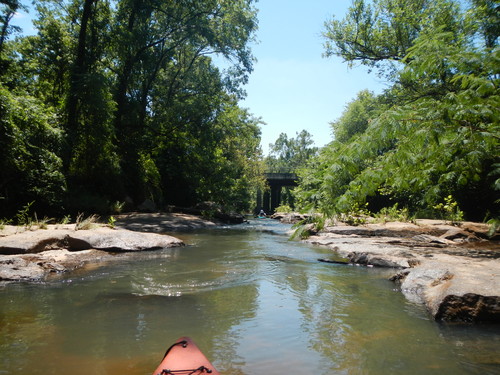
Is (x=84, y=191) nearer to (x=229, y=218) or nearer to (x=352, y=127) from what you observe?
(x=229, y=218)

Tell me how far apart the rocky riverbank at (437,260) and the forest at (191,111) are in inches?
57.1

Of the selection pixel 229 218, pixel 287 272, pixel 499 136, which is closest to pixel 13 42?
pixel 229 218

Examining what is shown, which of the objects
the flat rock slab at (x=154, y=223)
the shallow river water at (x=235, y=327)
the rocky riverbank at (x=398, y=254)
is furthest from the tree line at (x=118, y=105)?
the shallow river water at (x=235, y=327)

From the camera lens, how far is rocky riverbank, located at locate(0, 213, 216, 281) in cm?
615

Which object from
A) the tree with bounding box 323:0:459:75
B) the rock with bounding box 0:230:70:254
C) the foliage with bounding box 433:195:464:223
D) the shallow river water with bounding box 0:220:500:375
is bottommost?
the shallow river water with bounding box 0:220:500:375

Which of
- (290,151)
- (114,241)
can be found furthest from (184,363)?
(290,151)

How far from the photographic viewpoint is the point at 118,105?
66.3ft

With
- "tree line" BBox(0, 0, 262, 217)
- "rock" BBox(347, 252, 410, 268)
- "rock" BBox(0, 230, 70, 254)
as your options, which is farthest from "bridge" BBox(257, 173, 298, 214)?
Answer: "rock" BBox(0, 230, 70, 254)

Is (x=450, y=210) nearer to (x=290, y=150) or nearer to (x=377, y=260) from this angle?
(x=377, y=260)

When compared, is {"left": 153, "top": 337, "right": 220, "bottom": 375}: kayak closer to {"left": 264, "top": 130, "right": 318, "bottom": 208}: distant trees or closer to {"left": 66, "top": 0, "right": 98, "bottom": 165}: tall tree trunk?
{"left": 66, "top": 0, "right": 98, "bottom": 165}: tall tree trunk

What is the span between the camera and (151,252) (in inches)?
359

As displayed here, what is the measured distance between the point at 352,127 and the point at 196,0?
25.7m

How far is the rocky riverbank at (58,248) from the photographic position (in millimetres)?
6152

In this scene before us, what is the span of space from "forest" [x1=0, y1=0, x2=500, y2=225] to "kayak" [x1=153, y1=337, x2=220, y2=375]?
3.88 m
